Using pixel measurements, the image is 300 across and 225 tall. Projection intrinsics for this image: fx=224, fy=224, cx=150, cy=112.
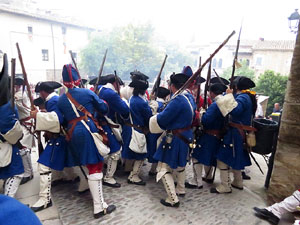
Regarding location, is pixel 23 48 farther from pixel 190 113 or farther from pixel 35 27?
pixel 190 113

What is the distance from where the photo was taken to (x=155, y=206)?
363 centimetres

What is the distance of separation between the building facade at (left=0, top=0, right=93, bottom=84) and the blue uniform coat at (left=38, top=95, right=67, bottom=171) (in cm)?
1973

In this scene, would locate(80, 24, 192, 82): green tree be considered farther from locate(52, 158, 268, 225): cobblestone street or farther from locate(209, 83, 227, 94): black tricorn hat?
locate(52, 158, 268, 225): cobblestone street

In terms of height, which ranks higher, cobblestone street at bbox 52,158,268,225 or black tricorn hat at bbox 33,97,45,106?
black tricorn hat at bbox 33,97,45,106

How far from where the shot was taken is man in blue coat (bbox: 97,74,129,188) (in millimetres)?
4113

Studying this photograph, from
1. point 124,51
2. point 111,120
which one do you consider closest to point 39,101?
point 111,120

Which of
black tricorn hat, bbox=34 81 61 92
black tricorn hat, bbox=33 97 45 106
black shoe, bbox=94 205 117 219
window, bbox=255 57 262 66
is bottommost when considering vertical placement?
black shoe, bbox=94 205 117 219

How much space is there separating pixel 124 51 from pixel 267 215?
97.7 feet

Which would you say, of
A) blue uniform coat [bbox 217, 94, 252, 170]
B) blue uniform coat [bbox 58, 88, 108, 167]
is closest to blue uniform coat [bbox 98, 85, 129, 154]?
blue uniform coat [bbox 58, 88, 108, 167]

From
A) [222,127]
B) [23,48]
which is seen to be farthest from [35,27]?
[222,127]

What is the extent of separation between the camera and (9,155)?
3.32 m

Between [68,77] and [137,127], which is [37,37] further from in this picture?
[68,77]

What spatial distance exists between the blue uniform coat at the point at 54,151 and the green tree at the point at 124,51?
2782 centimetres

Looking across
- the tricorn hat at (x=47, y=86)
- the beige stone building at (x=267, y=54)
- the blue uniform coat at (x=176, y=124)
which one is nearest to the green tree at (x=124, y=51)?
the beige stone building at (x=267, y=54)
